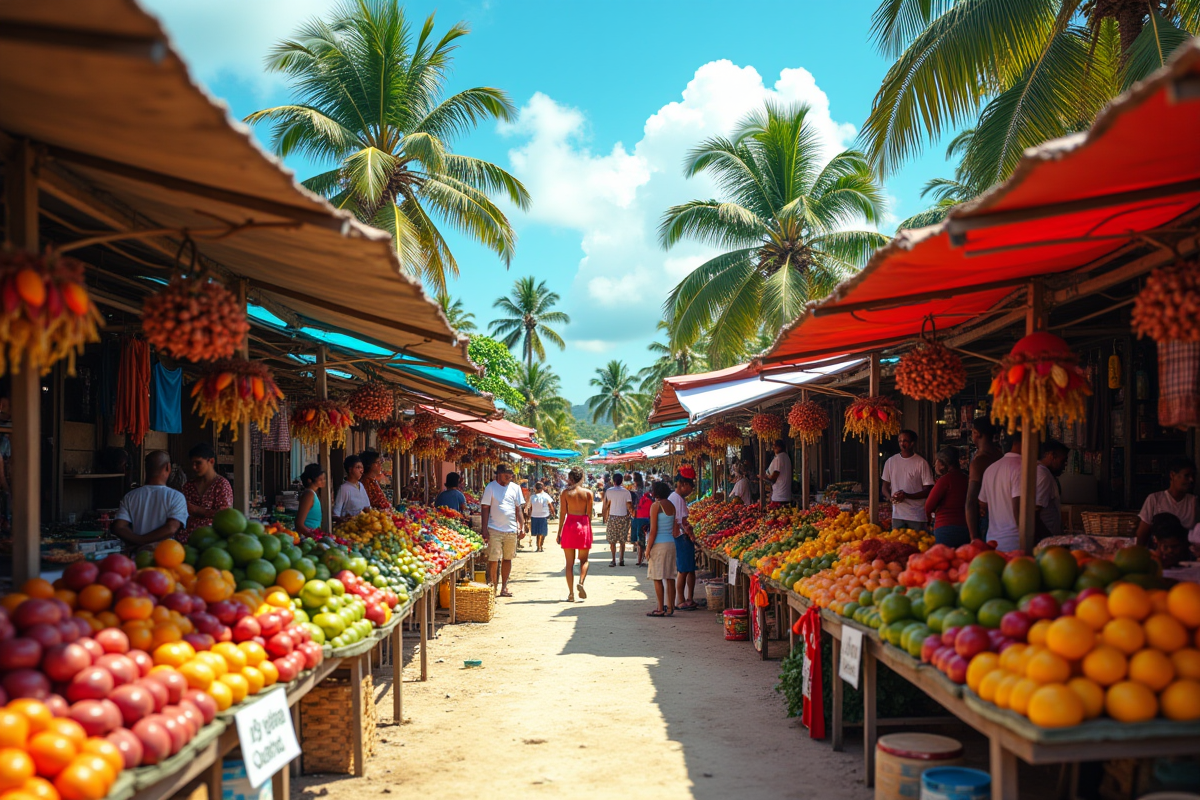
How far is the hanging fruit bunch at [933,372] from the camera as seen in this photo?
18.9 ft

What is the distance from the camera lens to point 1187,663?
10.2 feet

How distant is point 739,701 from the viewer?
724 centimetres

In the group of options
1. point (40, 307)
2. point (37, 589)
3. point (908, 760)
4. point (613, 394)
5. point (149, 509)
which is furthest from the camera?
point (613, 394)

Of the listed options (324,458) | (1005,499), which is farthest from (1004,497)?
(324,458)

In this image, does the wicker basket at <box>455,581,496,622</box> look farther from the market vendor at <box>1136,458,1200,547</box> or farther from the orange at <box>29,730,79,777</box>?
the orange at <box>29,730,79,777</box>

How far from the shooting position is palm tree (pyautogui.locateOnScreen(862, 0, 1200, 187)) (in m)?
9.62

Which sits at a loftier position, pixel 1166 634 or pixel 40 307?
pixel 40 307

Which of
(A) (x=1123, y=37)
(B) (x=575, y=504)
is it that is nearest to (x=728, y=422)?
(B) (x=575, y=504)

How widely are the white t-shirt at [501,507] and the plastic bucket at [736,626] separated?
158 inches

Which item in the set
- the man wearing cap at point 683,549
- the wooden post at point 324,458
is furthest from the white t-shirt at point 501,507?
the wooden post at point 324,458

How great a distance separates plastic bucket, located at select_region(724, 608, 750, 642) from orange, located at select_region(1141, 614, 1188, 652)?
23.1 feet

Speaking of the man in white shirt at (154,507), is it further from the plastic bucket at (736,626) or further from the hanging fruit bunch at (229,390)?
the plastic bucket at (736,626)

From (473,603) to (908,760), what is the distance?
811 centimetres

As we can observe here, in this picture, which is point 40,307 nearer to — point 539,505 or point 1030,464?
point 1030,464
